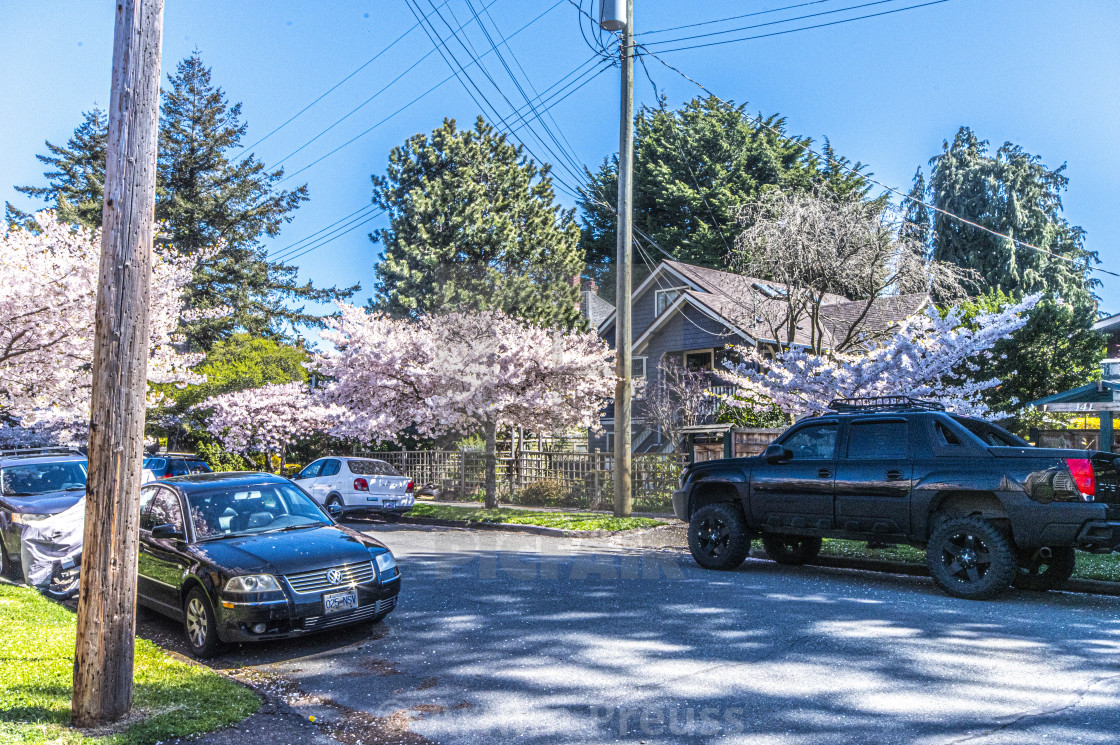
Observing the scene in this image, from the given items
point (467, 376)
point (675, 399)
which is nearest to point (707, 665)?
point (467, 376)

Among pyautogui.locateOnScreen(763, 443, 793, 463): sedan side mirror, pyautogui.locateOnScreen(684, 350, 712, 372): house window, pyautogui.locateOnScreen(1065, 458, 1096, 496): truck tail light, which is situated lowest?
pyautogui.locateOnScreen(1065, 458, 1096, 496): truck tail light

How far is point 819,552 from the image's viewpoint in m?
12.4

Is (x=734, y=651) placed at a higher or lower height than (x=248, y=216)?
lower

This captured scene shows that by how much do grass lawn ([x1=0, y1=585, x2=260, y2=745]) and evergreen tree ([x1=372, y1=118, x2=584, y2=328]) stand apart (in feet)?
91.5

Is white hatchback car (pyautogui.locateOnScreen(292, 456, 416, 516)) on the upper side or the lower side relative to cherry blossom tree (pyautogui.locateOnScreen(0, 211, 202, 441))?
lower

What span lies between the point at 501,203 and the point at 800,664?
32.1 m

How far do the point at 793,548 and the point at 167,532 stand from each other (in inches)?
314

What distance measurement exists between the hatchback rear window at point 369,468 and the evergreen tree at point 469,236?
14142 mm

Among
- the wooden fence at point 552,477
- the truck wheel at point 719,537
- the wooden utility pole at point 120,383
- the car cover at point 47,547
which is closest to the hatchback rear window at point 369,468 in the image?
the wooden fence at point 552,477

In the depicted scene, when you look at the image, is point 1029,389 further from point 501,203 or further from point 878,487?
point 501,203

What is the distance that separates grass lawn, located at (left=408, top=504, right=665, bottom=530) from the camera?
1648cm

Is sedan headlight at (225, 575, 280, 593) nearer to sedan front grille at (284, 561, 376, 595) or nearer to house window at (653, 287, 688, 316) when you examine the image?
sedan front grille at (284, 561, 376, 595)

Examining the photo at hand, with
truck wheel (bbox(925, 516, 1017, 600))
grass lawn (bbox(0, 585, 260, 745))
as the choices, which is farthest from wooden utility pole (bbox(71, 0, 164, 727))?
truck wheel (bbox(925, 516, 1017, 600))

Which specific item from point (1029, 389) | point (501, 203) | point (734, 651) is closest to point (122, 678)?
point (734, 651)
